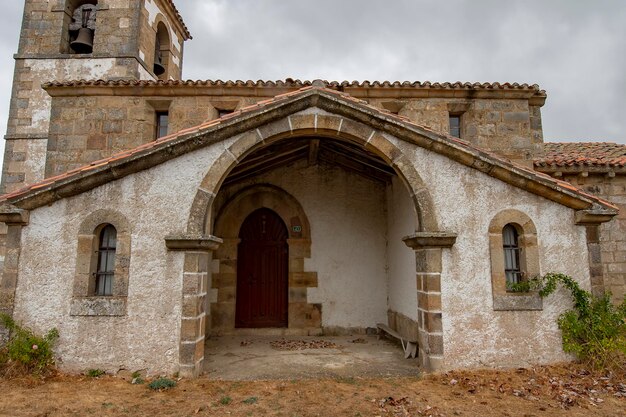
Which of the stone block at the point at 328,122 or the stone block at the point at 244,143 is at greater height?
the stone block at the point at 328,122

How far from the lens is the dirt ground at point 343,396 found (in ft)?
12.7

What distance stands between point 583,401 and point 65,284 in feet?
19.7

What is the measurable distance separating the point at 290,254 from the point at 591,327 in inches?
194

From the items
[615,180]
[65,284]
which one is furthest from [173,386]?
[615,180]

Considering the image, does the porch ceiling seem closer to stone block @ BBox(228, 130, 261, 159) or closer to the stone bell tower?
stone block @ BBox(228, 130, 261, 159)

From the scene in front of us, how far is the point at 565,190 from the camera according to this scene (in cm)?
515

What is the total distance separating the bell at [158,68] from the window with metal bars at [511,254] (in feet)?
33.6

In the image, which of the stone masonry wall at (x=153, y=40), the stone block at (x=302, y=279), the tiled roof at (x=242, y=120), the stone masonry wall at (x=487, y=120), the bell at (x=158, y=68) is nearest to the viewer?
the tiled roof at (x=242, y=120)

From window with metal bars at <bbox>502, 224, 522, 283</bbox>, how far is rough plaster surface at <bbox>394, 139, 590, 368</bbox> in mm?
271

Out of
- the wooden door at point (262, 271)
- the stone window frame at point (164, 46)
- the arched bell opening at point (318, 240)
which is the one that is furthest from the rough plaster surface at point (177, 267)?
the stone window frame at point (164, 46)

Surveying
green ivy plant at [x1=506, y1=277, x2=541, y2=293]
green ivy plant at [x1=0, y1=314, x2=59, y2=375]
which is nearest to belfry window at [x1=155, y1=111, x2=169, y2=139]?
green ivy plant at [x1=0, y1=314, x2=59, y2=375]

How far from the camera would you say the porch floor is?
5.06 m

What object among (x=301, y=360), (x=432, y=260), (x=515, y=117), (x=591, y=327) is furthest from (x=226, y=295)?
(x=515, y=117)

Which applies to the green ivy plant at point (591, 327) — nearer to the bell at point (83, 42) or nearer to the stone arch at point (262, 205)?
the stone arch at point (262, 205)
